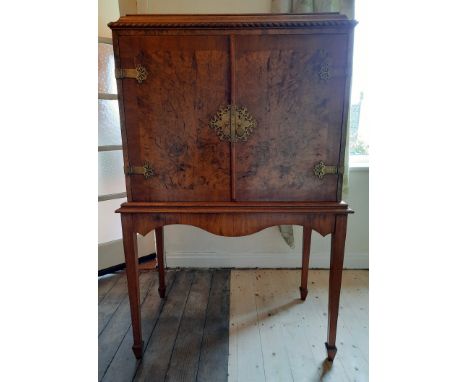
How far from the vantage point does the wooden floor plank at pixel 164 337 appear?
118cm

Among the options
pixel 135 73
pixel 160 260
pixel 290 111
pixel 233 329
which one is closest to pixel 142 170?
pixel 135 73

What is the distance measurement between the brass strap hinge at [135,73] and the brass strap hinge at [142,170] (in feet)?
1.03

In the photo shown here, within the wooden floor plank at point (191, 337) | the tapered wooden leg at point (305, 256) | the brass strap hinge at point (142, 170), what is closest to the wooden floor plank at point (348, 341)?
the tapered wooden leg at point (305, 256)

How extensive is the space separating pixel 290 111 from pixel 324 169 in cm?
25

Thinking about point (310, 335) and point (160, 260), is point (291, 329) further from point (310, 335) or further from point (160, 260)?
point (160, 260)

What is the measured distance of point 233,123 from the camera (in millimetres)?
1024

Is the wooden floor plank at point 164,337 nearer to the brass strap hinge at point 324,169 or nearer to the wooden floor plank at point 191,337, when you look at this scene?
the wooden floor plank at point 191,337

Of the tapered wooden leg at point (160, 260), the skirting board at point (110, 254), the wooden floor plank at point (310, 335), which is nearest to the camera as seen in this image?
the wooden floor plank at point (310, 335)

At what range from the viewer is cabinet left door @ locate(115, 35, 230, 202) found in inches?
39.0

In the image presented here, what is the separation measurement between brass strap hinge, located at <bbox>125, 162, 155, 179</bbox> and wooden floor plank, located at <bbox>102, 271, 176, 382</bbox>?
843mm
